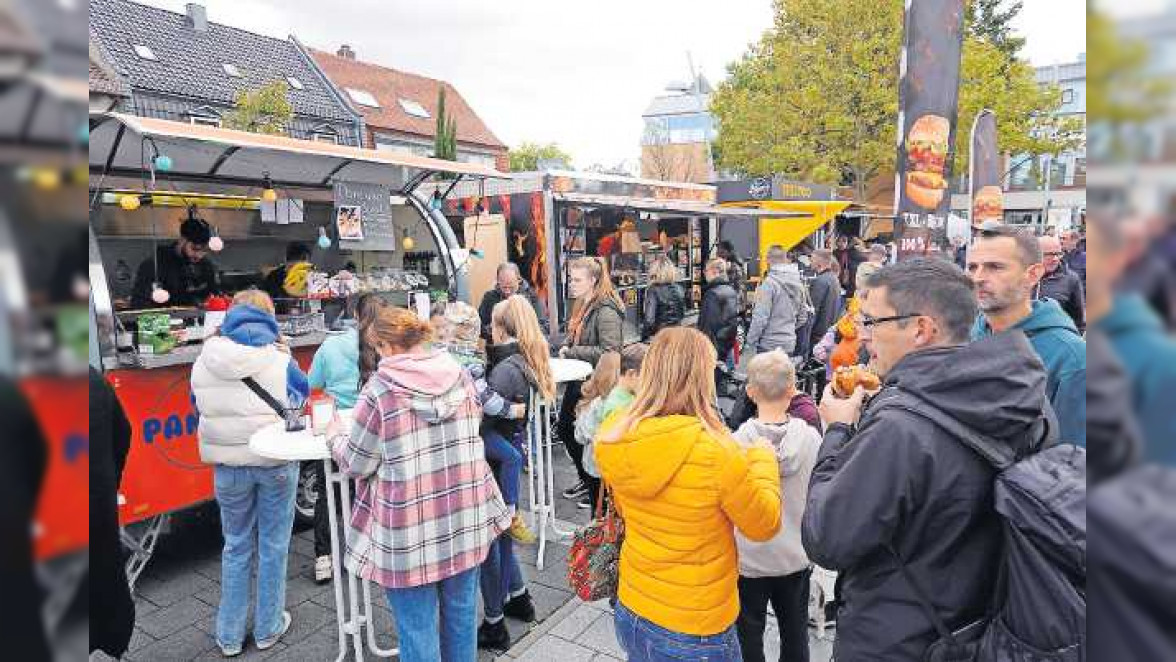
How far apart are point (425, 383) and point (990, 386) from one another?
72.8 inches

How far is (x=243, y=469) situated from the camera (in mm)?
3377

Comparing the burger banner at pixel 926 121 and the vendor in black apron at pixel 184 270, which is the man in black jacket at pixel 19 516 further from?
the vendor in black apron at pixel 184 270

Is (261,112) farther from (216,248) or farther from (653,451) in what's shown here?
(653,451)

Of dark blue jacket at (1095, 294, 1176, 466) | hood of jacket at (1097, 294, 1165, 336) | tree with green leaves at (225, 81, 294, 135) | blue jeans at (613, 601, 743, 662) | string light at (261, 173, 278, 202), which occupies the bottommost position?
blue jeans at (613, 601, 743, 662)

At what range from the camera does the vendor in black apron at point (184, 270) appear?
6.47m

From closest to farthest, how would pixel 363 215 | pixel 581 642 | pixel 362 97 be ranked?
pixel 581 642, pixel 363 215, pixel 362 97

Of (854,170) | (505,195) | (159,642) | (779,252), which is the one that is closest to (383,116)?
(854,170)

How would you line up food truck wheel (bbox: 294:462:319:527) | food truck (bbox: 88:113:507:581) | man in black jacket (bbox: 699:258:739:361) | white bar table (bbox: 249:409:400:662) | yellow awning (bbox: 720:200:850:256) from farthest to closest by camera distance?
yellow awning (bbox: 720:200:850:256) < man in black jacket (bbox: 699:258:739:361) < food truck wheel (bbox: 294:462:319:527) < food truck (bbox: 88:113:507:581) < white bar table (bbox: 249:409:400:662)

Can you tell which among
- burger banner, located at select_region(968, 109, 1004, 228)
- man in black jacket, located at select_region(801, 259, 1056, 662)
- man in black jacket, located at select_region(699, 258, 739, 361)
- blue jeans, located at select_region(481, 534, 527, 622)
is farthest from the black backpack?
burger banner, located at select_region(968, 109, 1004, 228)


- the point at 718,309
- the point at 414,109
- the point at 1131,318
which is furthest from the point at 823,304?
the point at 414,109

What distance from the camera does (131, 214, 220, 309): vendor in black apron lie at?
647 cm

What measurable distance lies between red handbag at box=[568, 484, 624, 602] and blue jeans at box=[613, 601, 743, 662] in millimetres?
241

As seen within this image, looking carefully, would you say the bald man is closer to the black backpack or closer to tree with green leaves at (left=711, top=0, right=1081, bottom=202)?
the black backpack

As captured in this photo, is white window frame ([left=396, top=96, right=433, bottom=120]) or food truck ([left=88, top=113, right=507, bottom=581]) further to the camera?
white window frame ([left=396, top=96, right=433, bottom=120])
